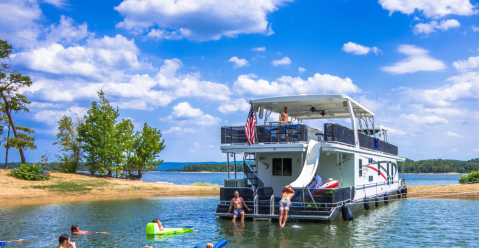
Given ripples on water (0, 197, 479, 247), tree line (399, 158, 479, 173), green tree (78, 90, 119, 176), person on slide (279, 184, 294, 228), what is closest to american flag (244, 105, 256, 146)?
person on slide (279, 184, 294, 228)

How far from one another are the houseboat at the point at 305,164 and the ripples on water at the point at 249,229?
83cm

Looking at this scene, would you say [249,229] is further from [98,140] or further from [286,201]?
[98,140]

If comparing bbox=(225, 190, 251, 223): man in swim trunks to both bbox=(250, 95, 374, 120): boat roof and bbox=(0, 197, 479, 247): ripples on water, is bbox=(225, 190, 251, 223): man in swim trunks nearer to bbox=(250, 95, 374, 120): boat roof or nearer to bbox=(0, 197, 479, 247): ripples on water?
bbox=(0, 197, 479, 247): ripples on water

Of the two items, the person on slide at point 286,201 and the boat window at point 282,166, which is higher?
the boat window at point 282,166

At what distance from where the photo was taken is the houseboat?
18.2 m

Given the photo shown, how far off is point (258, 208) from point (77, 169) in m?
33.2

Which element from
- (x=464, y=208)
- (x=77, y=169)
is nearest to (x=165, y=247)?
(x=464, y=208)

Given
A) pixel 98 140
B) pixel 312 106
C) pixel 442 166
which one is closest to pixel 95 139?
pixel 98 140

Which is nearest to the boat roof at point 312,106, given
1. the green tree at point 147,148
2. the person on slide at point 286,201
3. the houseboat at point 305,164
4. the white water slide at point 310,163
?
the houseboat at point 305,164

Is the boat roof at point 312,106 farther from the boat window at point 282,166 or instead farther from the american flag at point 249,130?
the boat window at point 282,166

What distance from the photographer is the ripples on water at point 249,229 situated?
48.4 ft

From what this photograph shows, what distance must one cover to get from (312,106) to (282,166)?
483cm

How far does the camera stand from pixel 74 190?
34438 mm

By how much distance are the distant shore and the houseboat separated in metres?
14.6
